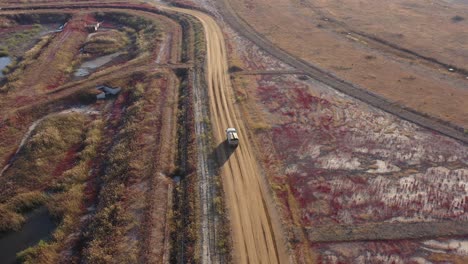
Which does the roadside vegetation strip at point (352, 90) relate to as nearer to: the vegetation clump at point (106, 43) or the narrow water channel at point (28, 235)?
the vegetation clump at point (106, 43)

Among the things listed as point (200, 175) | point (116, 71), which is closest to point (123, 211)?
point (200, 175)

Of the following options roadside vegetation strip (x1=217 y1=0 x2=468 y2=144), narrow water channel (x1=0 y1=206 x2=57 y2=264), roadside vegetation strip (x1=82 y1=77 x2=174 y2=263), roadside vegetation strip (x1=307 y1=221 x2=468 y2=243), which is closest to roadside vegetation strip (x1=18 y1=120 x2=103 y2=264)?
narrow water channel (x1=0 y1=206 x2=57 y2=264)

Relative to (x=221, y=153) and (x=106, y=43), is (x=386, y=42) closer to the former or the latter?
(x=221, y=153)

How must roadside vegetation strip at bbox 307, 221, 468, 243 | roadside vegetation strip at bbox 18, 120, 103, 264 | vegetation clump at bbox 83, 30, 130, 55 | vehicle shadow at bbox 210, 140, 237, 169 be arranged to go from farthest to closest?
vegetation clump at bbox 83, 30, 130, 55 → vehicle shadow at bbox 210, 140, 237, 169 → roadside vegetation strip at bbox 307, 221, 468, 243 → roadside vegetation strip at bbox 18, 120, 103, 264

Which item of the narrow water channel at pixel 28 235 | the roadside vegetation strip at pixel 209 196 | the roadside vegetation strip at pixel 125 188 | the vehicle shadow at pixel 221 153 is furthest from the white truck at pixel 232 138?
the narrow water channel at pixel 28 235

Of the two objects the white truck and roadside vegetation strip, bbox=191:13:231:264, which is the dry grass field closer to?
the white truck

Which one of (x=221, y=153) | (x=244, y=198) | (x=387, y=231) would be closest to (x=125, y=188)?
(x=221, y=153)
